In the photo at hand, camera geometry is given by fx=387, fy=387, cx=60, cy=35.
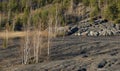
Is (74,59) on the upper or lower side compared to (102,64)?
upper

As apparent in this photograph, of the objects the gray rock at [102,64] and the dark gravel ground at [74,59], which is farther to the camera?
the dark gravel ground at [74,59]

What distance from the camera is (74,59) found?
51344mm

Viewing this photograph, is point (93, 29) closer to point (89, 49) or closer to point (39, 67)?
point (89, 49)

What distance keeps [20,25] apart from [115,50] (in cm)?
6683

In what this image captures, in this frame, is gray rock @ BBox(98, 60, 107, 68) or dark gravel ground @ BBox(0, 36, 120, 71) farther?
dark gravel ground @ BBox(0, 36, 120, 71)

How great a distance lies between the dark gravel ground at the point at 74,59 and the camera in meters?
46.4

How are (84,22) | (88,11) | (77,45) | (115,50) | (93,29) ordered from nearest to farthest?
(115,50), (77,45), (93,29), (84,22), (88,11)

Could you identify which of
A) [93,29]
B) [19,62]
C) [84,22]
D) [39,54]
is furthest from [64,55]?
[84,22]

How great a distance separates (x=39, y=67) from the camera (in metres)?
47.5

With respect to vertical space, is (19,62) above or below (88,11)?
below

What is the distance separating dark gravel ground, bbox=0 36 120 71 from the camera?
152 ft

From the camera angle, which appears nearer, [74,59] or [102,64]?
[102,64]

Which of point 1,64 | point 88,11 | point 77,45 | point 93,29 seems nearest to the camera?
point 1,64

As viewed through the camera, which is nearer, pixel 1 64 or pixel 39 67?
pixel 39 67
